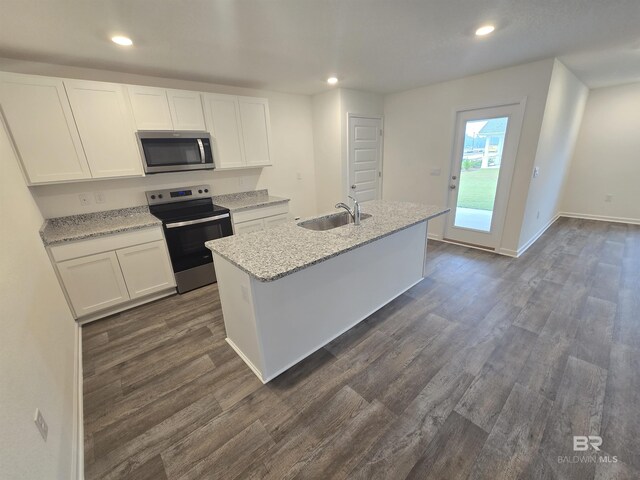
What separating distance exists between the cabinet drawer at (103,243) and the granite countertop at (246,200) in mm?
985

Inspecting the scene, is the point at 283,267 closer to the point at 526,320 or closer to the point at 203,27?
the point at 203,27

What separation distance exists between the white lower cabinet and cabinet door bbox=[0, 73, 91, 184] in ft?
2.35

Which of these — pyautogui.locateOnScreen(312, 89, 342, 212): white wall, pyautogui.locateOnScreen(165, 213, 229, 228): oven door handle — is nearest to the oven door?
pyautogui.locateOnScreen(165, 213, 229, 228): oven door handle

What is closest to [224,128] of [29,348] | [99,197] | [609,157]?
[99,197]

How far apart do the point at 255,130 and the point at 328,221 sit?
188 centimetres

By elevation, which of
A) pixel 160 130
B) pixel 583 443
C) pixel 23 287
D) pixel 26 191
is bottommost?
pixel 583 443

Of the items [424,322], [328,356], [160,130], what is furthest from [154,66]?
[424,322]

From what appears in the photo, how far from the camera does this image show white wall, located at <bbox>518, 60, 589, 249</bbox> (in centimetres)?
333

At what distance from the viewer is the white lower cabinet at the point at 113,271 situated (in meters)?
2.42

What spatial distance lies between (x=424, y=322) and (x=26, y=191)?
3731 millimetres

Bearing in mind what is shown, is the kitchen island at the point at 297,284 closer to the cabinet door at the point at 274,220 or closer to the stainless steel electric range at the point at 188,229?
the stainless steel electric range at the point at 188,229

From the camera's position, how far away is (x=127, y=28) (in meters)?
1.92

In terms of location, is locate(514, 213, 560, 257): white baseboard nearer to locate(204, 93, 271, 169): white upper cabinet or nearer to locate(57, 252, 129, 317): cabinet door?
locate(204, 93, 271, 169): white upper cabinet

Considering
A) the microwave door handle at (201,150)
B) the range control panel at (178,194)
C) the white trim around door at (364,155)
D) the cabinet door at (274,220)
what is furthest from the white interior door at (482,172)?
the range control panel at (178,194)
